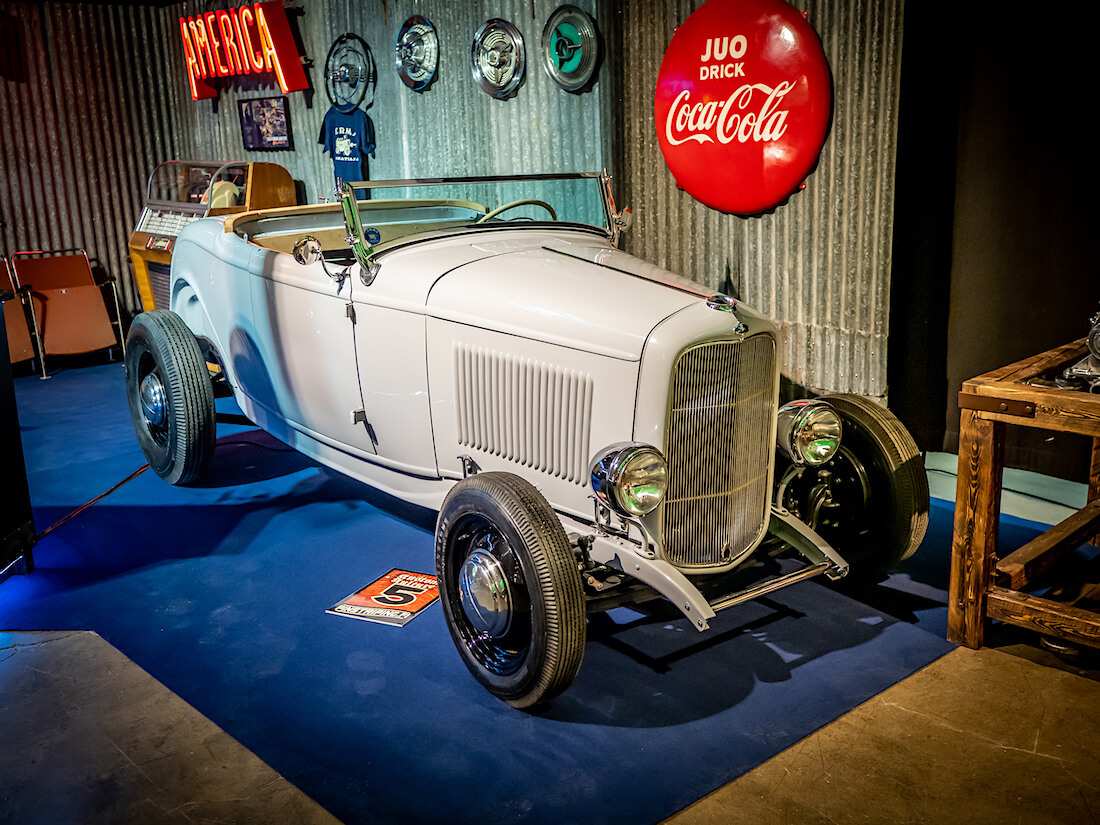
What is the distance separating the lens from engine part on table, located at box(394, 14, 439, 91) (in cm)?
682

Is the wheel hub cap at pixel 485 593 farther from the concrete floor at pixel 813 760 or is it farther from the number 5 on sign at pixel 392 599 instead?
the concrete floor at pixel 813 760

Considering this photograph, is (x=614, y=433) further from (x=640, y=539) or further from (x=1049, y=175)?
(x=1049, y=175)

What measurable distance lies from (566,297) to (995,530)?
1.69 metres

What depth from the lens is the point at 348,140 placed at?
7.87m

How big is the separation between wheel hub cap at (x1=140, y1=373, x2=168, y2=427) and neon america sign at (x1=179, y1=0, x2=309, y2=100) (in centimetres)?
421

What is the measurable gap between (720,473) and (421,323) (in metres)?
1.31

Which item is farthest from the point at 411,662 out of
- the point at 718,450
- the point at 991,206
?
the point at 991,206

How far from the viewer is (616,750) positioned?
8.74ft

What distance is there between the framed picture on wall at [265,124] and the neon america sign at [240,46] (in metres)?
0.29

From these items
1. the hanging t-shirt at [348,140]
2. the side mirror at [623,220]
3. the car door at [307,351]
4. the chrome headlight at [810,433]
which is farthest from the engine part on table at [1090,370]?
the hanging t-shirt at [348,140]

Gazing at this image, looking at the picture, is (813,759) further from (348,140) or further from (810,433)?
(348,140)

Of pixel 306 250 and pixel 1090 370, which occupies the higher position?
→ pixel 306 250

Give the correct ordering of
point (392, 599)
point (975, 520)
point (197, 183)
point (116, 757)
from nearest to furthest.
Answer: point (116, 757)
point (975, 520)
point (392, 599)
point (197, 183)

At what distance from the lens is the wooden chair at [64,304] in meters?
8.01
